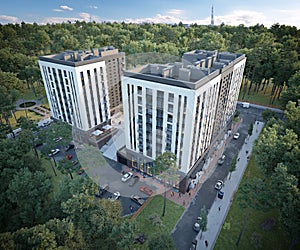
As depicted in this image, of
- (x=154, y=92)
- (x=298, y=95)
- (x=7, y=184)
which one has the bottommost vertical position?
(x=7, y=184)

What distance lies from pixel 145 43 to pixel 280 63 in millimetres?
56706

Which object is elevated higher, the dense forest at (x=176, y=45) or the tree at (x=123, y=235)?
the dense forest at (x=176, y=45)

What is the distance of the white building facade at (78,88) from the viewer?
4372 cm

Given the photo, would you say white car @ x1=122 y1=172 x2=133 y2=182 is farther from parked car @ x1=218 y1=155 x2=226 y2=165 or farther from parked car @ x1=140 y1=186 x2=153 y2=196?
parked car @ x1=218 y1=155 x2=226 y2=165

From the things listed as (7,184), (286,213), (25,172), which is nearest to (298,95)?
(286,213)

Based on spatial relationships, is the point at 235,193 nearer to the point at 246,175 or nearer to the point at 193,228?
the point at 246,175

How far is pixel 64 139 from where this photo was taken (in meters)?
39.3

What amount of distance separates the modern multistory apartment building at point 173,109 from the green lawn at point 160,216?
22.1ft

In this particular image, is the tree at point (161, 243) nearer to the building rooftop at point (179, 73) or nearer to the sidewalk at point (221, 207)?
the sidewalk at point (221, 207)

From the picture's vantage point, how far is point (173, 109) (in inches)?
1228

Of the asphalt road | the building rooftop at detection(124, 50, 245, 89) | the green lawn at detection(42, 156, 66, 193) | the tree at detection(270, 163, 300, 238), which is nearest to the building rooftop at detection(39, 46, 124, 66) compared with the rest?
the building rooftop at detection(124, 50, 245, 89)

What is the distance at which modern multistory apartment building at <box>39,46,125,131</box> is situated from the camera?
44.0 meters

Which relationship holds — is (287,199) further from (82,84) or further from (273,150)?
(82,84)

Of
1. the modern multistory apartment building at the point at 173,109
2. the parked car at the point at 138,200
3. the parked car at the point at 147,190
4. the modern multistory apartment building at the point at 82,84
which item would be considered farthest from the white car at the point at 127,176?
the modern multistory apartment building at the point at 82,84
